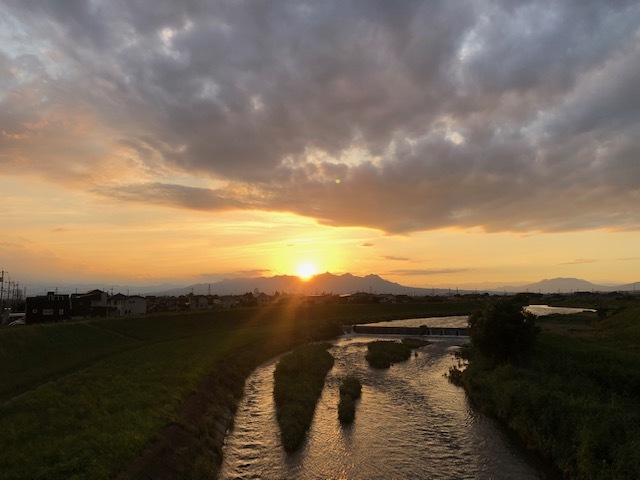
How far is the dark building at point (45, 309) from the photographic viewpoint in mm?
98875

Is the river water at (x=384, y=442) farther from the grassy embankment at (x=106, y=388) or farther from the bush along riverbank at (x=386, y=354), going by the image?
the bush along riverbank at (x=386, y=354)

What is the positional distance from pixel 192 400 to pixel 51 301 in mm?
85770

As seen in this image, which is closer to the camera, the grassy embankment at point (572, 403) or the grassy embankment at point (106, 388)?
the grassy embankment at point (106, 388)

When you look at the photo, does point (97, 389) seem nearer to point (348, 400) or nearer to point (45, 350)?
point (348, 400)

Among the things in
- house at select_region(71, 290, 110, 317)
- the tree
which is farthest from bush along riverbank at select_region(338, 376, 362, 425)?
house at select_region(71, 290, 110, 317)

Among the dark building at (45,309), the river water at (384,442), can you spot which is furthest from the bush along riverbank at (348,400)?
the dark building at (45,309)

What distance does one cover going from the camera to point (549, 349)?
172ft

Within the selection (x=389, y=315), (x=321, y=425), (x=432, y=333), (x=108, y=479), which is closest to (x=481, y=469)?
(x=321, y=425)

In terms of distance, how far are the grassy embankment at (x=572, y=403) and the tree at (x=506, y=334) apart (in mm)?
1755

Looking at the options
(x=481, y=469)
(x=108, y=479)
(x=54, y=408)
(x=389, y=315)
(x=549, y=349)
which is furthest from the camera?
(x=389, y=315)

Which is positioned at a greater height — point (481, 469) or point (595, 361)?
point (595, 361)

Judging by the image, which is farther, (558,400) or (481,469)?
(558,400)

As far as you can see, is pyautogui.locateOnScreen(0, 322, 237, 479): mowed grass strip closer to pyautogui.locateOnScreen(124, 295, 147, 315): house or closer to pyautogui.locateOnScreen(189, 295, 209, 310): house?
pyautogui.locateOnScreen(124, 295, 147, 315): house

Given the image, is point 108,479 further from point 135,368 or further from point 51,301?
point 51,301
